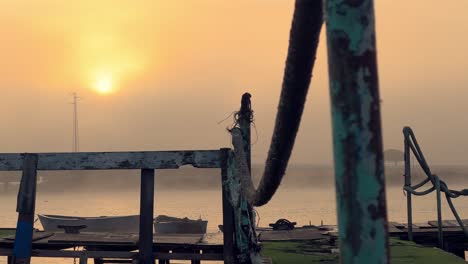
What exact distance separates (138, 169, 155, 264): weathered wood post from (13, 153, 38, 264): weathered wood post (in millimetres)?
1679

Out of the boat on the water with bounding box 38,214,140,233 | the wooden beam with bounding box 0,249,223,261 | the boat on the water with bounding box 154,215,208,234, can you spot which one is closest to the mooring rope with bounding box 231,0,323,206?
the wooden beam with bounding box 0,249,223,261

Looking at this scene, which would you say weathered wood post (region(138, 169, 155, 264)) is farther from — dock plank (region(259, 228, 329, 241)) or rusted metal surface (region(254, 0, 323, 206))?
rusted metal surface (region(254, 0, 323, 206))

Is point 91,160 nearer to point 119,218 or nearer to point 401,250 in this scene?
point 401,250

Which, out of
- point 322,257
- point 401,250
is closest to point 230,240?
point 322,257

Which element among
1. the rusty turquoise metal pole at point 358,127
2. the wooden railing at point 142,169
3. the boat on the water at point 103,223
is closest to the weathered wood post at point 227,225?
the wooden railing at point 142,169

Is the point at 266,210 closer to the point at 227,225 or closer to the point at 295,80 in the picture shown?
the point at 227,225

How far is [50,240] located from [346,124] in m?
10.0

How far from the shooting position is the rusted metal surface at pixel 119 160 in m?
7.50

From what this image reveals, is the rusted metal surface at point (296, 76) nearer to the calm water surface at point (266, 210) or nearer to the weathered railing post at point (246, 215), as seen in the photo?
the weathered railing post at point (246, 215)

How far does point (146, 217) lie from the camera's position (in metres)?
7.49

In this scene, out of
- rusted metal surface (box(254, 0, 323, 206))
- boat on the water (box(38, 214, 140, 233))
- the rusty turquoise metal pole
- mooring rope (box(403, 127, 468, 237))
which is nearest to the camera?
the rusty turquoise metal pole

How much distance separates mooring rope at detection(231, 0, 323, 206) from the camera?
1654 mm

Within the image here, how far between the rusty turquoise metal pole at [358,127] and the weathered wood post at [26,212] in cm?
730

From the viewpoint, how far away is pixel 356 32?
1.27m
